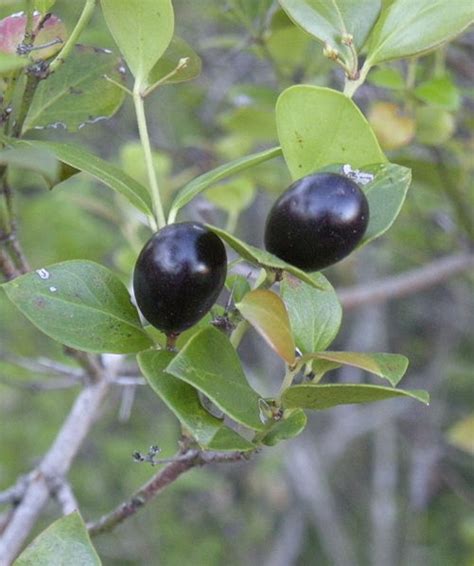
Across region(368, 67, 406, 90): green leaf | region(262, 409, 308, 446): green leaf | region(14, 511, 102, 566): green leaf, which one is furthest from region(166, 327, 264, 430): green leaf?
region(368, 67, 406, 90): green leaf

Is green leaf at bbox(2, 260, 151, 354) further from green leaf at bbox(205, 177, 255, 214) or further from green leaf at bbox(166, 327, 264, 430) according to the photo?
green leaf at bbox(205, 177, 255, 214)

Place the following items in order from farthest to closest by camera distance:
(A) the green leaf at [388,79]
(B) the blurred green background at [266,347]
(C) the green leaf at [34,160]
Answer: (B) the blurred green background at [266,347], (A) the green leaf at [388,79], (C) the green leaf at [34,160]

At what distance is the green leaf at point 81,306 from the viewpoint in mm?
497

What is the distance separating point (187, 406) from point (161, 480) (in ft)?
0.56

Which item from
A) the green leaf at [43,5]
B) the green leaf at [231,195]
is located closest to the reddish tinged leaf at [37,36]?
the green leaf at [43,5]

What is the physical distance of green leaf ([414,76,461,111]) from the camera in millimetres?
901

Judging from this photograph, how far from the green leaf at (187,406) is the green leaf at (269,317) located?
0.05 metres

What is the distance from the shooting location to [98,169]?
502mm

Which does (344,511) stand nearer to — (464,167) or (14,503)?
(464,167)

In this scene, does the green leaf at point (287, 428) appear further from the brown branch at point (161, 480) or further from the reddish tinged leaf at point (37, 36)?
the reddish tinged leaf at point (37, 36)

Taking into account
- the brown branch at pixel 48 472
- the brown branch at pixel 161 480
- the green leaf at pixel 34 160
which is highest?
the green leaf at pixel 34 160

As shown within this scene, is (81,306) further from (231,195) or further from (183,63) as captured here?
(231,195)

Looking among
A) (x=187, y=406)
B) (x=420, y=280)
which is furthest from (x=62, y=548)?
(x=420, y=280)

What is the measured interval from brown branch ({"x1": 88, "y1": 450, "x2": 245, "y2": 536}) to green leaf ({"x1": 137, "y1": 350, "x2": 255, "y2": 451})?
8 cm
